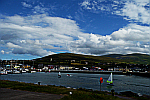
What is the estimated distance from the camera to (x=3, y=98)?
96.3 feet

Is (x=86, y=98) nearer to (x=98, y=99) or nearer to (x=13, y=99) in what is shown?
(x=98, y=99)

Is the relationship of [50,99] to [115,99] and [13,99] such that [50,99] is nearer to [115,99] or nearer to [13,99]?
[13,99]

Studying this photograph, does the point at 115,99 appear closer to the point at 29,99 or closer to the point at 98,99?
the point at 98,99

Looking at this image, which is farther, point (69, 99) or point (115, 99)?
point (115, 99)

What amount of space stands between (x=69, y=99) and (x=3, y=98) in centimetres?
1317

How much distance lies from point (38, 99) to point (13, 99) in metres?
4.74

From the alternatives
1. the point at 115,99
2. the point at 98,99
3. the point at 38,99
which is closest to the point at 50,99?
the point at 38,99

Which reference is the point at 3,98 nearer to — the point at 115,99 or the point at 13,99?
the point at 13,99

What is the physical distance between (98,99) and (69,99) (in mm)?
5622

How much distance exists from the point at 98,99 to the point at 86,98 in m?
2.32

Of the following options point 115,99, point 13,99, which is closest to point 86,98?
point 115,99

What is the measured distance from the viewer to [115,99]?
3000 cm

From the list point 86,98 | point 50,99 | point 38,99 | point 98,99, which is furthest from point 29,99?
point 98,99

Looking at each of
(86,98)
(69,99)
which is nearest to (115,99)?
(86,98)
